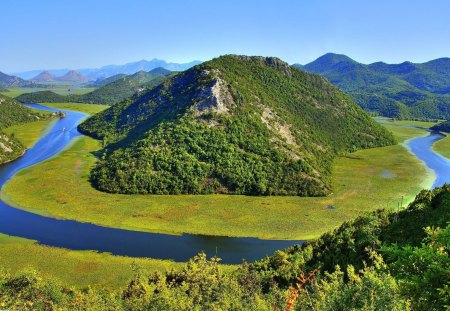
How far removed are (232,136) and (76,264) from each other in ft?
246

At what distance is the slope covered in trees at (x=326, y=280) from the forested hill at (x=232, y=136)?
52.3 meters

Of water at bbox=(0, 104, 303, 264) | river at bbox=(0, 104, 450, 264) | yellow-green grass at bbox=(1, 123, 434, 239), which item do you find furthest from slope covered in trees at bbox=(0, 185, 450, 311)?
yellow-green grass at bbox=(1, 123, 434, 239)

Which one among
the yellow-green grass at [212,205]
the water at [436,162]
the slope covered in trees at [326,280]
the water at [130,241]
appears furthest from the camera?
the water at [436,162]

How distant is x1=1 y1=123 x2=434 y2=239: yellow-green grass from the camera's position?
89188 millimetres

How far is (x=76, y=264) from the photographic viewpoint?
70625 mm

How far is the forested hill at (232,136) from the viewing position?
116 m

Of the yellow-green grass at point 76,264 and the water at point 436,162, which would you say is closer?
the yellow-green grass at point 76,264

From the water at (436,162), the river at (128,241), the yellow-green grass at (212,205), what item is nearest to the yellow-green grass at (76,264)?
the river at (128,241)

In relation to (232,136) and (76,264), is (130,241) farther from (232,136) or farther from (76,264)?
(232,136)

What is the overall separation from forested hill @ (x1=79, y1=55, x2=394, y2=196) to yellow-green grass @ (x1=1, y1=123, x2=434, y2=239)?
243 inches

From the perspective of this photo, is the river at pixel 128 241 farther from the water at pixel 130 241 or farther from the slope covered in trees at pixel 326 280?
the slope covered in trees at pixel 326 280

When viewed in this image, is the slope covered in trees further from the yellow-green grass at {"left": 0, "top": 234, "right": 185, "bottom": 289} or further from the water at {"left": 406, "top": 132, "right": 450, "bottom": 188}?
the water at {"left": 406, "top": 132, "right": 450, "bottom": 188}

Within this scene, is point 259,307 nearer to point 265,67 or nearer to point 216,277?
point 216,277

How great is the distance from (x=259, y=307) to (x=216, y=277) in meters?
21.0
